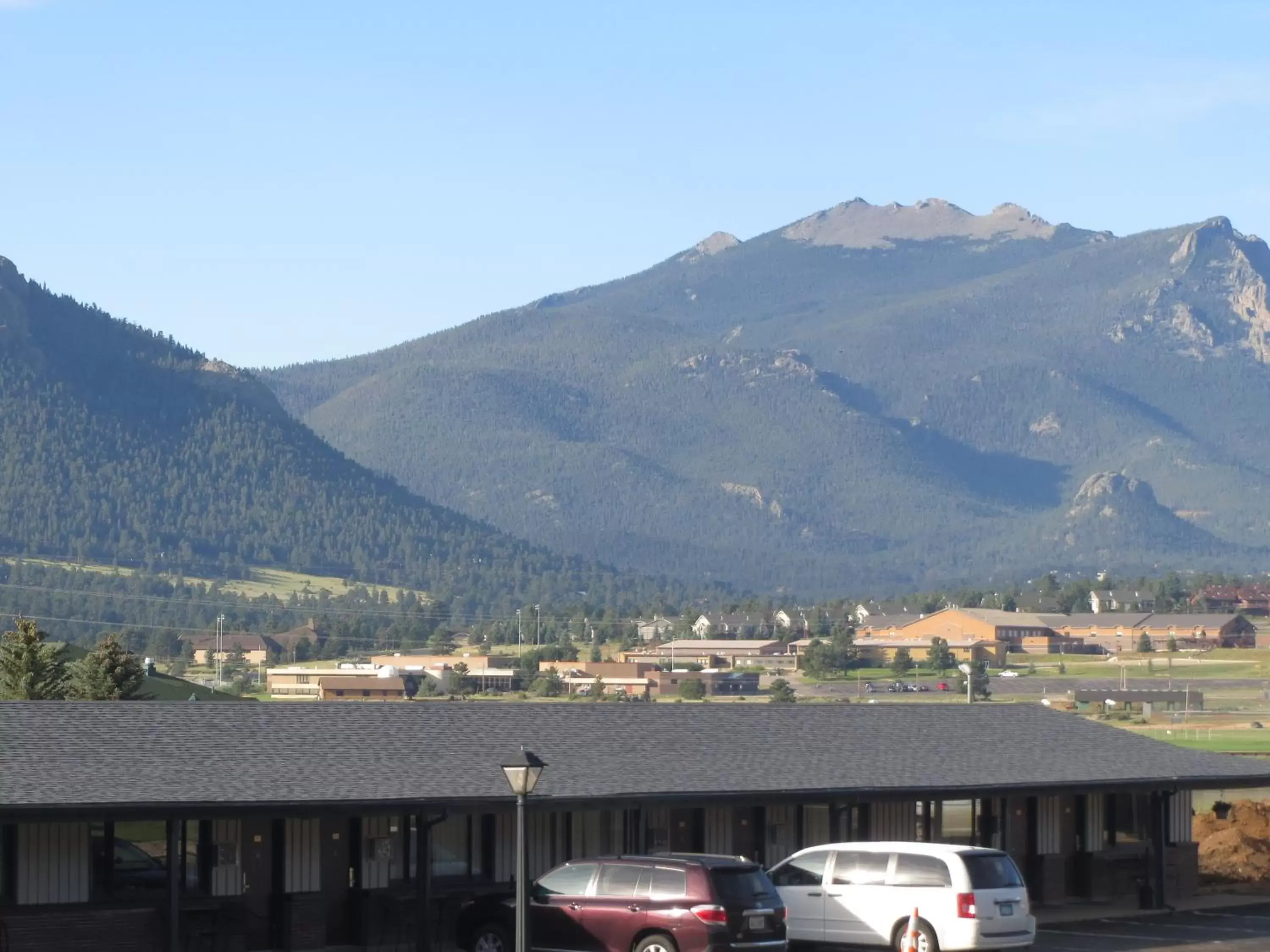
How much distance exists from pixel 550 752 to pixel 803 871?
472 cm

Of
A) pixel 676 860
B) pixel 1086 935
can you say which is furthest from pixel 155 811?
pixel 1086 935

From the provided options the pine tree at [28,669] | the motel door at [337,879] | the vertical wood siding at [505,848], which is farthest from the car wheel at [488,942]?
the pine tree at [28,669]

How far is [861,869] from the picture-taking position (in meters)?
31.6

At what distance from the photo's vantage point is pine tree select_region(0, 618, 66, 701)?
54.1m

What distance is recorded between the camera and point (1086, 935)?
35.5 m

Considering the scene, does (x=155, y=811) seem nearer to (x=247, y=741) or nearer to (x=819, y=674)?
(x=247, y=741)

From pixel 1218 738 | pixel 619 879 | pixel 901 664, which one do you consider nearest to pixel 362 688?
pixel 1218 738

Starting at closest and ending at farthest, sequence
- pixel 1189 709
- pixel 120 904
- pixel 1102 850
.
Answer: pixel 120 904
pixel 1102 850
pixel 1189 709

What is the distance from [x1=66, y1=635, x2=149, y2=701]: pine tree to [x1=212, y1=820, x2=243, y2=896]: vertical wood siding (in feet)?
83.7

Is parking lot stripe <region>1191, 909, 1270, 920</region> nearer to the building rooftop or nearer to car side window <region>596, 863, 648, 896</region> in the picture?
car side window <region>596, 863, 648, 896</region>

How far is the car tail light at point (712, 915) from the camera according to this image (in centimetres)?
2783

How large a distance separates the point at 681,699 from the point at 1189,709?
1187 inches

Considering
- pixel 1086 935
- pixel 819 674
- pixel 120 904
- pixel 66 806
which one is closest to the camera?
pixel 66 806

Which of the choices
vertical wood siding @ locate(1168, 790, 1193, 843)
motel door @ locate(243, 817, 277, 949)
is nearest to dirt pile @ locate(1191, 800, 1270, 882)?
vertical wood siding @ locate(1168, 790, 1193, 843)
